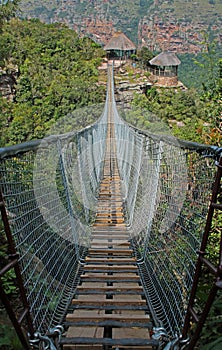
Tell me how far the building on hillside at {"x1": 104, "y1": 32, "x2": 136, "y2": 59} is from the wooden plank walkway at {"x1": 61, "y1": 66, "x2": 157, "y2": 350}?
66.5 ft

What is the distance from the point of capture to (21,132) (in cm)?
1143

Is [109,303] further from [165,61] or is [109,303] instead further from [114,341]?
[165,61]

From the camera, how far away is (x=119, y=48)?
2105cm

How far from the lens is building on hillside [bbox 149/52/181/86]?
17.7 m

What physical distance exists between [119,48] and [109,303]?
21.2 metres

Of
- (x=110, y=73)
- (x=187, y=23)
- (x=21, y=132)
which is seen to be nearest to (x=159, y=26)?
(x=187, y=23)

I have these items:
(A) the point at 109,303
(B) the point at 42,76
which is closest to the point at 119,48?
(B) the point at 42,76

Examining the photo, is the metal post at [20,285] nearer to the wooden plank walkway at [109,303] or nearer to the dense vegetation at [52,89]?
the wooden plank walkway at [109,303]

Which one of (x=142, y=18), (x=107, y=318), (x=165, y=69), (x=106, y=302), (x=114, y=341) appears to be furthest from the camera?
(x=142, y=18)

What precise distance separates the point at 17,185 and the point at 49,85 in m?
14.6

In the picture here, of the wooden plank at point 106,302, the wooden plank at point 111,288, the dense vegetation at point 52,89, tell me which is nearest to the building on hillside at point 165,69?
the dense vegetation at point 52,89

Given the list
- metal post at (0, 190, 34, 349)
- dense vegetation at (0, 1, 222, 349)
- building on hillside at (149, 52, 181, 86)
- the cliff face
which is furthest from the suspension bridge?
the cliff face

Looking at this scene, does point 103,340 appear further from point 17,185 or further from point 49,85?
point 49,85

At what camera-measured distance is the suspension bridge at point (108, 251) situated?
0.95m
